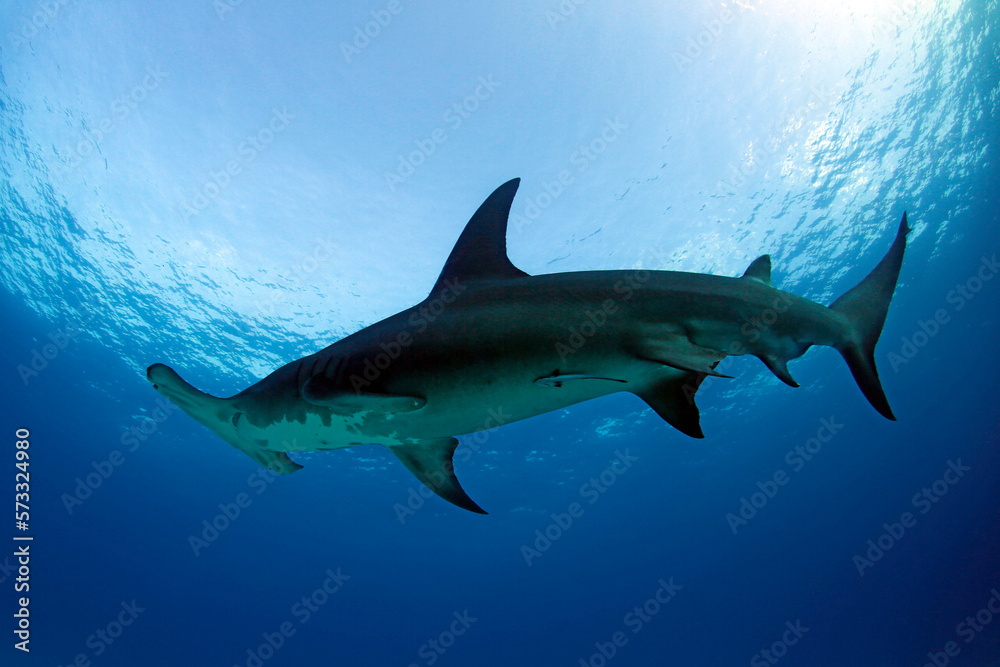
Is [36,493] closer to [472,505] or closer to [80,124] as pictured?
[80,124]

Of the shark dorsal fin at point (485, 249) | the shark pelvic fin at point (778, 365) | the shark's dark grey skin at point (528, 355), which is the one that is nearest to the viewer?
the shark's dark grey skin at point (528, 355)

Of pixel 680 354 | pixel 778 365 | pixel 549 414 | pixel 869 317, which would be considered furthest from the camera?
pixel 549 414

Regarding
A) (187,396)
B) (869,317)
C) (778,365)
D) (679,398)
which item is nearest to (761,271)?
(869,317)

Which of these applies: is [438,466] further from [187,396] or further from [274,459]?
[187,396]

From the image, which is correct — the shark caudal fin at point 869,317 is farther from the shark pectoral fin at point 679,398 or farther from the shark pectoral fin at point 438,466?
the shark pectoral fin at point 438,466

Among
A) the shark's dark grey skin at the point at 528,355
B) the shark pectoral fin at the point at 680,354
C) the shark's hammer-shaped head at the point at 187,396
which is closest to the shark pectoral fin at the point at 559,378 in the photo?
the shark's dark grey skin at the point at 528,355

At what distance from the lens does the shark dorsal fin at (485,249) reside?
132 inches

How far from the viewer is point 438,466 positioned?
11.4 ft

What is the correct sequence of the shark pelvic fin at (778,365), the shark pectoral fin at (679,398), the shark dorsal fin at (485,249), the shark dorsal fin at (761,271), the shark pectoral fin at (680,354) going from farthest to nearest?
the shark dorsal fin at (761,271) < the shark dorsal fin at (485,249) < the shark pelvic fin at (778,365) < the shark pectoral fin at (679,398) < the shark pectoral fin at (680,354)

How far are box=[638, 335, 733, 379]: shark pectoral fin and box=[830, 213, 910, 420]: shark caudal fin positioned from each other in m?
1.23

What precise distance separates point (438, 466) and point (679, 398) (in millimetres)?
1827

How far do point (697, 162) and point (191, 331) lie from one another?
800 inches

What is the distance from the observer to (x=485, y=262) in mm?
3373

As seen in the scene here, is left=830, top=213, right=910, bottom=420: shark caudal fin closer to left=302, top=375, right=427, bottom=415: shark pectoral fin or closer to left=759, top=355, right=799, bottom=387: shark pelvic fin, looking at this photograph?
left=759, top=355, right=799, bottom=387: shark pelvic fin
